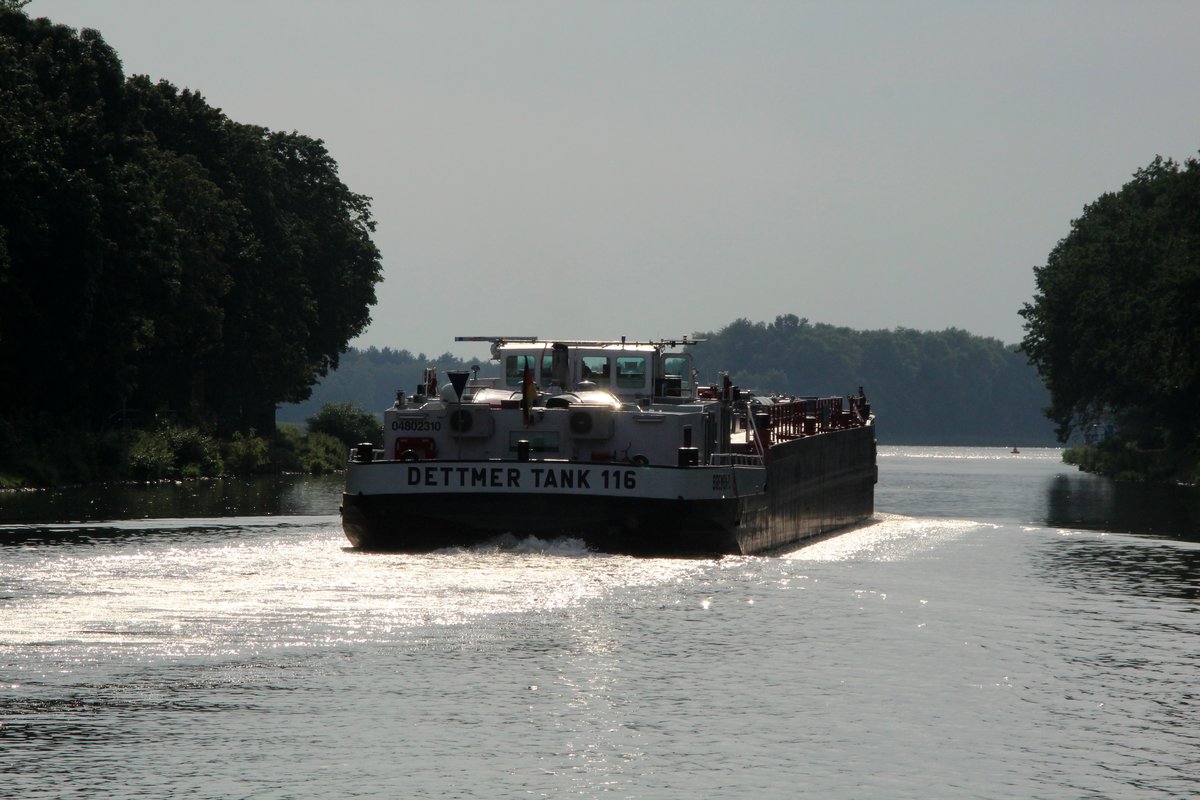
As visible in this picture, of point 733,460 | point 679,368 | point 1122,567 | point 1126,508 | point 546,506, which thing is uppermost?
point 679,368

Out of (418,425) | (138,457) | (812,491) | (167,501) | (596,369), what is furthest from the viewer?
(138,457)

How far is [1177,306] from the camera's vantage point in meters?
75.7

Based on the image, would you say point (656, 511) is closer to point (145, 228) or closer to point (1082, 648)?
point (1082, 648)

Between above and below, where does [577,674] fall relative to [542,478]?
below

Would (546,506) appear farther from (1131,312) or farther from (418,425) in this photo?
(1131,312)

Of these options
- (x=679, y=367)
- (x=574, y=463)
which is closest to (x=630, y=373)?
(x=679, y=367)

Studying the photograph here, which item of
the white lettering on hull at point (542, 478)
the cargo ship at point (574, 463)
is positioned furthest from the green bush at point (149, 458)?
the white lettering on hull at point (542, 478)

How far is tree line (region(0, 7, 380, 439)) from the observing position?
2454 inches

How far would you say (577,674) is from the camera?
21.5 meters

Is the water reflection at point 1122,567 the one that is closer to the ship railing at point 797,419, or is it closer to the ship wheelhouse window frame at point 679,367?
the ship railing at point 797,419

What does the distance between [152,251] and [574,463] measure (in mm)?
40768

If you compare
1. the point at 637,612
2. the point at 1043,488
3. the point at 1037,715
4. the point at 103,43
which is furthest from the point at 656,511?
the point at 1043,488

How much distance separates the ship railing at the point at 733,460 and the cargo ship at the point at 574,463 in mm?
82

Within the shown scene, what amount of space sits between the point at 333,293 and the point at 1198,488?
4914cm
